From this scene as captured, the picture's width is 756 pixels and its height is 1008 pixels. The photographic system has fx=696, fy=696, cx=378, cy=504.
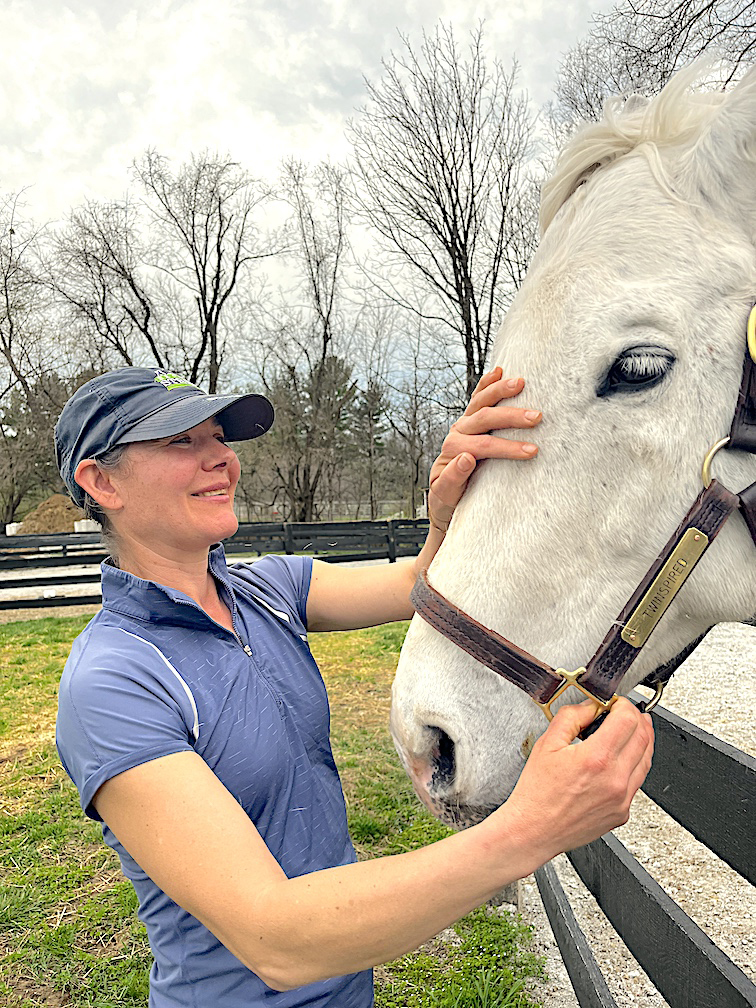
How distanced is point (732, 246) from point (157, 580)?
138 cm

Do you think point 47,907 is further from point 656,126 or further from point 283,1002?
point 656,126

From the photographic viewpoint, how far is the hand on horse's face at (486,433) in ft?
4.18

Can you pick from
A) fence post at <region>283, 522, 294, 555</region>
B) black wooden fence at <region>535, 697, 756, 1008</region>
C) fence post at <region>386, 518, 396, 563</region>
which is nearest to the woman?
black wooden fence at <region>535, 697, 756, 1008</region>

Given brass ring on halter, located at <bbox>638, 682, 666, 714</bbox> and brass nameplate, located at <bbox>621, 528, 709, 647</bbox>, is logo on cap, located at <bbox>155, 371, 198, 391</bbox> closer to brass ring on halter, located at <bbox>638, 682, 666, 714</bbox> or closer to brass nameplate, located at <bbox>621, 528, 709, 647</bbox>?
brass nameplate, located at <bbox>621, 528, 709, 647</bbox>

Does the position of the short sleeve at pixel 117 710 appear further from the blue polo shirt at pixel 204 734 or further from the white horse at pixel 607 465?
the white horse at pixel 607 465

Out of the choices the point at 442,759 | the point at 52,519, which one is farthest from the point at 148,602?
the point at 52,519

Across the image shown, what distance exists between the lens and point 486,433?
1.37 meters

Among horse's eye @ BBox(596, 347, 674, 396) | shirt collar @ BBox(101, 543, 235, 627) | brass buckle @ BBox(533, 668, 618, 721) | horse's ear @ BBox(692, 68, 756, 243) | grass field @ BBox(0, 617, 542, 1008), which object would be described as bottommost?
grass field @ BBox(0, 617, 542, 1008)

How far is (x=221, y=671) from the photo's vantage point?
152 centimetres

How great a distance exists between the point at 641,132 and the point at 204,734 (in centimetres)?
150

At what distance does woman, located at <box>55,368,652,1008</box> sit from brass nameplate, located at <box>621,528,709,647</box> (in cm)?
18

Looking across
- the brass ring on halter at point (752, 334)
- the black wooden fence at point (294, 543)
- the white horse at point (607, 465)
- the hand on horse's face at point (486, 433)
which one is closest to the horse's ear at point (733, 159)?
the white horse at point (607, 465)

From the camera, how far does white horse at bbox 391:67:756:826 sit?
120 centimetres

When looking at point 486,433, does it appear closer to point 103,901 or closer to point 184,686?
point 184,686
